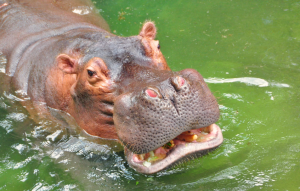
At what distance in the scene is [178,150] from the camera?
10.1ft

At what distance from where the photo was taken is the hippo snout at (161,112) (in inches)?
115

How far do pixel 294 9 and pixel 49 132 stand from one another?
508 cm

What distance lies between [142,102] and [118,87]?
24.2 inches

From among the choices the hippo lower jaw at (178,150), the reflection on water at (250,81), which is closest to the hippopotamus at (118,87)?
the hippo lower jaw at (178,150)

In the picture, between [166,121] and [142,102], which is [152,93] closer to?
[142,102]

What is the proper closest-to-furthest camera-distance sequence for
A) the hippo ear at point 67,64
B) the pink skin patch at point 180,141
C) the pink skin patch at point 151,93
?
the pink skin patch at point 151,93 < the pink skin patch at point 180,141 < the hippo ear at point 67,64

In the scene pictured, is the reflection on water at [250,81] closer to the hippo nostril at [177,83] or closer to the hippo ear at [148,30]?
the hippo ear at [148,30]

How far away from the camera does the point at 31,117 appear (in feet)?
15.4

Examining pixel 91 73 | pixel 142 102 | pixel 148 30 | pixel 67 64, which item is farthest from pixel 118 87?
pixel 148 30

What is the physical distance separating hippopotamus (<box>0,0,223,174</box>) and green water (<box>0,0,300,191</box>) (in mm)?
382

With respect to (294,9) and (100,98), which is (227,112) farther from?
(294,9)

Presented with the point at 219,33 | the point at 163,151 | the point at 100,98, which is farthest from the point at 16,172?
the point at 219,33

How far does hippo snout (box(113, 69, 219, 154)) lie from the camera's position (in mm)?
2910

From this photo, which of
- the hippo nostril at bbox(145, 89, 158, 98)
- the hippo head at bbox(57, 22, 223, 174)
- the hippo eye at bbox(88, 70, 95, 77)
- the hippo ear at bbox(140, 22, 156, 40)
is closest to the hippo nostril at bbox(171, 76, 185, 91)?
the hippo head at bbox(57, 22, 223, 174)
